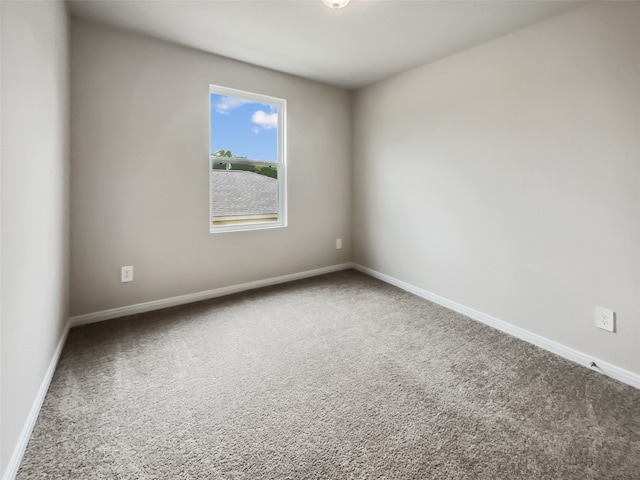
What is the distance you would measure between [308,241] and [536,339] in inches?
93.4

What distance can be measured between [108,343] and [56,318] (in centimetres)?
37

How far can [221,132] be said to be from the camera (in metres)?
3.07

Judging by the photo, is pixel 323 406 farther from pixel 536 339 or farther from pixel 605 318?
pixel 605 318

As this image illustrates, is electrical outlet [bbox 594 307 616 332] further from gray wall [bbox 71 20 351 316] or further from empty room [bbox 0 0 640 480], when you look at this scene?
gray wall [bbox 71 20 351 316]

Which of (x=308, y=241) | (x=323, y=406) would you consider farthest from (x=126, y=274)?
(x=323, y=406)

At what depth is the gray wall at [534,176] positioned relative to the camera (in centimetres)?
183

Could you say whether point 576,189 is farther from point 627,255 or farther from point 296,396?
point 296,396

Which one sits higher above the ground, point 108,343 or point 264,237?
point 264,237

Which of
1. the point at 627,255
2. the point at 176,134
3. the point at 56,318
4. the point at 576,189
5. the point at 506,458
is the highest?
the point at 176,134

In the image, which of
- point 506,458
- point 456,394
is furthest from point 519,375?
point 506,458

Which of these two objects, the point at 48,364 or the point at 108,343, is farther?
the point at 108,343

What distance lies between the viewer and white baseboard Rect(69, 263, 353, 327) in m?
2.50

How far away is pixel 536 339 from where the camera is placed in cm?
226

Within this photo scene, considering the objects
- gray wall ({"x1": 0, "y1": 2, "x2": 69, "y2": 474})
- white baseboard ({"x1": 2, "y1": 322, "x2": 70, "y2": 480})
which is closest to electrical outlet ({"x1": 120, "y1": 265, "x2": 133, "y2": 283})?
gray wall ({"x1": 0, "y1": 2, "x2": 69, "y2": 474})
